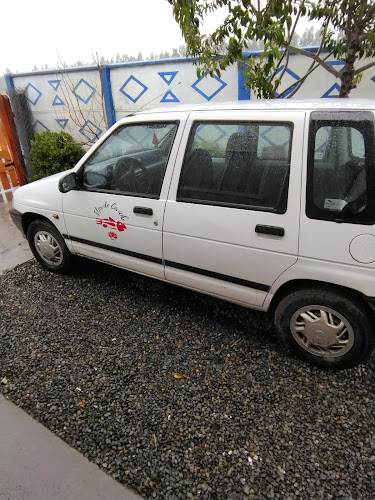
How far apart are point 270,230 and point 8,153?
6.40 m

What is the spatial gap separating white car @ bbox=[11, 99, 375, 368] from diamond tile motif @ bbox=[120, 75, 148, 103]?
323cm

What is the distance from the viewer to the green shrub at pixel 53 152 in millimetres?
6270

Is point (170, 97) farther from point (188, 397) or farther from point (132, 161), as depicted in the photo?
point (188, 397)

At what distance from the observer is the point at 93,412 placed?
2.28 metres

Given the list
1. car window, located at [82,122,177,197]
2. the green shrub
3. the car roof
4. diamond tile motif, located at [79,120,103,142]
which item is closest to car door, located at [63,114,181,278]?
car window, located at [82,122,177,197]

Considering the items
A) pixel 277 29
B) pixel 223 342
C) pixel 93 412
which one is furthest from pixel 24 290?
pixel 277 29

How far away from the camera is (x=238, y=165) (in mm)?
2484

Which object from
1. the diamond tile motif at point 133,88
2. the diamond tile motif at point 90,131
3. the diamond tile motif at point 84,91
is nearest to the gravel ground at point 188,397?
the diamond tile motif at point 133,88

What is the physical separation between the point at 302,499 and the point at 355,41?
154 inches

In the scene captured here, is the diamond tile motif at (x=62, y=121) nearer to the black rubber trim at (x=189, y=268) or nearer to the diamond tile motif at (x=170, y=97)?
the diamond tile motif at (x=170, y=97)

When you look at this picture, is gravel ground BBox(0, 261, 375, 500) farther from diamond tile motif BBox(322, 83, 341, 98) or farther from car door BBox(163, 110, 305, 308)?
diamond tile motif BBox(322, 83, 341, 98)

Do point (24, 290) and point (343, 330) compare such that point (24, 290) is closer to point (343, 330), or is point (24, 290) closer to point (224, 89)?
point (343, 330)

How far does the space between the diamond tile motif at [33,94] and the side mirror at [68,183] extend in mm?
4881

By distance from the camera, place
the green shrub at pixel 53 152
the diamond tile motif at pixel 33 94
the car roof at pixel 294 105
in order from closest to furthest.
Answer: the car roof at pixel 294 105 → the green shrub at pixel 53 152 → the diamond tile motif at pixel 33 94
